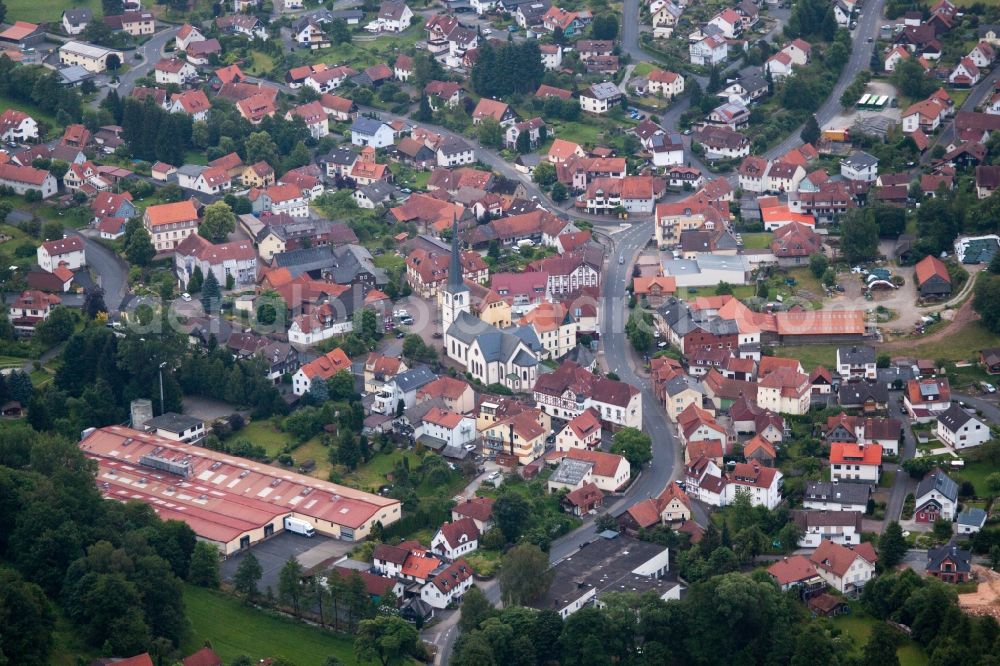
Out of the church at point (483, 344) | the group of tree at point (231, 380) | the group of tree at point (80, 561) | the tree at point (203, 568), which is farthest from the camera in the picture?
the church at point (483, 344)

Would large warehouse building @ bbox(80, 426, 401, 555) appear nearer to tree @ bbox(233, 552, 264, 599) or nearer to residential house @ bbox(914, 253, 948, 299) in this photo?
tree @ bbox(233, 552, 264, 599)

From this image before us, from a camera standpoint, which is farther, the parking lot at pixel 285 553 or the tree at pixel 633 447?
the tree at pixel 633 447

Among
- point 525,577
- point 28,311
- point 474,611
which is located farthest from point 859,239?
point 28,311

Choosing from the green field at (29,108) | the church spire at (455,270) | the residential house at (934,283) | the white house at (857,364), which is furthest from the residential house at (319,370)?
the green field at (29,108)

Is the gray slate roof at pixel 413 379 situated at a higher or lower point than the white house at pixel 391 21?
higher

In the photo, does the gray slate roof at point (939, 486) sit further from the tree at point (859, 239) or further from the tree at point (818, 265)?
the tree at point (859, 239)

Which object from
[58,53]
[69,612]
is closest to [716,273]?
[69,612]

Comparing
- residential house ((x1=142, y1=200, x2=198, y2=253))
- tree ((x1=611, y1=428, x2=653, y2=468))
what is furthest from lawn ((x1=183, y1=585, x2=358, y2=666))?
residential house ((x1=142, y1=200, x2=198, y2=253))
